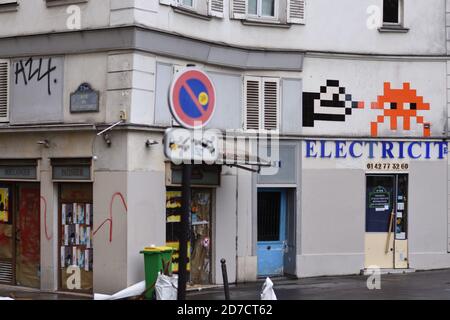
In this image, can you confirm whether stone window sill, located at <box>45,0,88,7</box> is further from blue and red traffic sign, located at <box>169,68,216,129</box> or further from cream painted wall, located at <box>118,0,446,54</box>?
blue and red traffic sign, located at <box>169,68,216,129</box>

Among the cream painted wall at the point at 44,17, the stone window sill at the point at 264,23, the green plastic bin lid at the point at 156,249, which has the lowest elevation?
the green plastic bin lid at the point at 156,249

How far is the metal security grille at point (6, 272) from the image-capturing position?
1698 centimetres

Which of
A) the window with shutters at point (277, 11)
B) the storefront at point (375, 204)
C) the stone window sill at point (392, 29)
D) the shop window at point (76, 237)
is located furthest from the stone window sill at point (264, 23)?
the shop window at point (76, 237)

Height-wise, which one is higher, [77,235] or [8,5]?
[8,5]

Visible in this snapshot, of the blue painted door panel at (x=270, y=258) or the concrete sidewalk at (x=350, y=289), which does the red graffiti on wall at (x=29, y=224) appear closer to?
the concrete sidewalk at (x=350, y=289)

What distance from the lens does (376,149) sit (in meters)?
18.6

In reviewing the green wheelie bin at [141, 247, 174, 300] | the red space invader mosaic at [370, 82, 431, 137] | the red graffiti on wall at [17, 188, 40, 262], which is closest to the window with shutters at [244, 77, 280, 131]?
the red space invader mosaic at [370, 82, 431, 137]

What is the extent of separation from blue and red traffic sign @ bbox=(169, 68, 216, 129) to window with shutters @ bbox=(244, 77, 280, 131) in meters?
8.69

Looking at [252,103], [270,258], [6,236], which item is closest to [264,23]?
[252,103]

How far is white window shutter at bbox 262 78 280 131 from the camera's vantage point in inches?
703

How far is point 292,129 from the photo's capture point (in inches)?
709

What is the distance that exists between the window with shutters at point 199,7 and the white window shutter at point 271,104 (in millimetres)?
1967

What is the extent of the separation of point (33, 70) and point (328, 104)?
259 inches

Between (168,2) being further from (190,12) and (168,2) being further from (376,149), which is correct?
(376,149)
